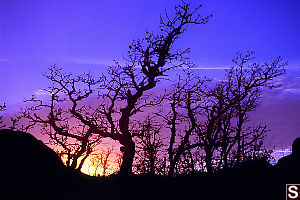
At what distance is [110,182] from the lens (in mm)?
12836

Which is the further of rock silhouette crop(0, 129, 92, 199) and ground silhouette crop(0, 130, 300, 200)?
ground silhouette crop(0, 130, 300, 200)

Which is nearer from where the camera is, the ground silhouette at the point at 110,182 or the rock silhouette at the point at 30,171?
the rock silhouette at the point at 30,171

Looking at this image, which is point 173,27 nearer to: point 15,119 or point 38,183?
point 38,183

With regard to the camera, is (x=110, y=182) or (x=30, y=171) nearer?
(x=30, y=171)

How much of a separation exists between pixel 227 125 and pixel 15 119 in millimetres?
20442

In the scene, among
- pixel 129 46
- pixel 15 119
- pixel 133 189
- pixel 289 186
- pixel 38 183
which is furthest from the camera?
pixel 15 119

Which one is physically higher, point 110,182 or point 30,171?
point 30,171

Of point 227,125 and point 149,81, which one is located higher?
point 149,81

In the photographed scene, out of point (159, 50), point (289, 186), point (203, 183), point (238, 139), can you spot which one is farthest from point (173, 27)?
point (238, 139)

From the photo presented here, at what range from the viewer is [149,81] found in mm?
17328

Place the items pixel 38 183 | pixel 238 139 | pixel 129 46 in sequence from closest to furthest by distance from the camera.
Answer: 1. pixel 38 183
2. pixel 129 46
3. pixel 238 139

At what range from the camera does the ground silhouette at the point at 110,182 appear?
905 centimetres

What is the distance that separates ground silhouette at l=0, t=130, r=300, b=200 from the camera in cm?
905

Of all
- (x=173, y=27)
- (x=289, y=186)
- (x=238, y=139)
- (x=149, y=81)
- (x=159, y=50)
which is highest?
(x=173, y=27)
